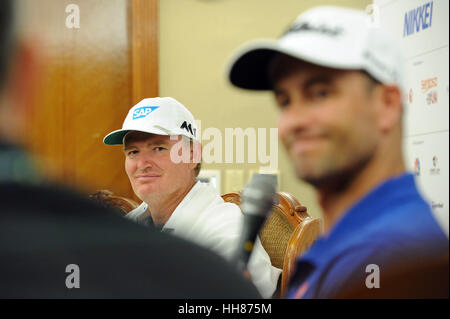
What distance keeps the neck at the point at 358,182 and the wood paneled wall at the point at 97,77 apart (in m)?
0.45

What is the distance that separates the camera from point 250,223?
26.1 inches

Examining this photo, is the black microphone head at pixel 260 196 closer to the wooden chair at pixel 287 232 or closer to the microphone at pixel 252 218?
the microphone at pixel 252 218

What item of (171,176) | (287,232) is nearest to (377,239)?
(171,176)

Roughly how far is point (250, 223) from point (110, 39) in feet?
1.60

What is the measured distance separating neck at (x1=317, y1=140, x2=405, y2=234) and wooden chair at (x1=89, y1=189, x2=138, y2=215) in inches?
14.7

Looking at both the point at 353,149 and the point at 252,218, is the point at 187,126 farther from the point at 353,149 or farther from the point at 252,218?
the point at 353,149

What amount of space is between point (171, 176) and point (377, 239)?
0.58m

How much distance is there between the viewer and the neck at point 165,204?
3.38ft

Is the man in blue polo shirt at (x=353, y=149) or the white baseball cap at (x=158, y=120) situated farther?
the white baseball cap at (x=158, y=120)

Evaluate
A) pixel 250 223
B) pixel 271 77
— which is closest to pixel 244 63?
pixel 271 77

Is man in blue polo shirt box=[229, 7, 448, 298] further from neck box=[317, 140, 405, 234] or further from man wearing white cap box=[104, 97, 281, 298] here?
man wearing white cap box=[104, 97, 281, 298]

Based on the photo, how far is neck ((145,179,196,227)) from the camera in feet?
3.38

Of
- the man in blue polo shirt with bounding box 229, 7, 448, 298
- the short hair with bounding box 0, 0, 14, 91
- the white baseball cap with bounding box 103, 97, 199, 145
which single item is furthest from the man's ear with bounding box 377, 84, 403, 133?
the white baseball cap with bounding box 103, 97, 199, 145

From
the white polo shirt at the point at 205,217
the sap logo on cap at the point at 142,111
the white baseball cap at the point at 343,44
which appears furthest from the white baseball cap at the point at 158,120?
the white baseball cap at the point at 343,44
